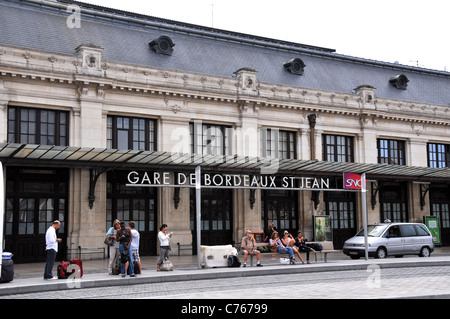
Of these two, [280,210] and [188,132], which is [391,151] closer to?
[280,210]

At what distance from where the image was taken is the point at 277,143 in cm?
3216

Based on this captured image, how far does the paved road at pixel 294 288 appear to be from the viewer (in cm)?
1242

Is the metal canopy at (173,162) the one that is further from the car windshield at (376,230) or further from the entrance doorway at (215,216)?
the car windshield at (376,230)

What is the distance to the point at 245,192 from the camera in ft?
99.4

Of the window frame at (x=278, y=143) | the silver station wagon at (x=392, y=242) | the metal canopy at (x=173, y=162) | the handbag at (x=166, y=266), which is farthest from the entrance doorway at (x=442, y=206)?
the handbag at (x=166, y=266)

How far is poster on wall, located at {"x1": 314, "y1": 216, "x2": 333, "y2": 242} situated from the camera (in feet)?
101

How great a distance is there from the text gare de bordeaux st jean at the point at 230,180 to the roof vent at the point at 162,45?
709 cm

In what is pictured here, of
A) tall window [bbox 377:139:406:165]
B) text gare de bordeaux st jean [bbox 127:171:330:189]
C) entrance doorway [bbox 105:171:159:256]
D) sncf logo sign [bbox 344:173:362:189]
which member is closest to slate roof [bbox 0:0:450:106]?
tall window [bbox 377:139:406:165]

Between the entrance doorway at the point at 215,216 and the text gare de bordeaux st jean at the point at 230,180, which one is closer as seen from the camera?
the text gare de bordeaux st jean at the point at 230,180

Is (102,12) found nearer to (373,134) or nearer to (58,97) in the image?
(58,97)

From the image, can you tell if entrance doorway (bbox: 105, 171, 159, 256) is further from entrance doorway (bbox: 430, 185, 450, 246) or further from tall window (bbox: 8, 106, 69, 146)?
entrance doorway (bbox: 430, 185, 450, 246)

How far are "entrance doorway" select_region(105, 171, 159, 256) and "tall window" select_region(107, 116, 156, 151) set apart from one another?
145 cm

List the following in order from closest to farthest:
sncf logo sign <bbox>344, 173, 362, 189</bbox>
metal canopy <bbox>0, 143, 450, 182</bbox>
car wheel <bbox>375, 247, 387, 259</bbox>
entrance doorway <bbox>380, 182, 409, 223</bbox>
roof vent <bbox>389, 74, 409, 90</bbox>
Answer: metal canopy <bbox>0, 143, 450, 182</bbox>, car wheel <bbox>375, 247, 387, 259</bbox>, sncf logo sign <bbox>344, 173, 362, 189</bbox>, entrance doorway <bbox>380, 182, 409, 223</bbox>, roof vent <bbox>389, 74, 409, 90</bbox>
